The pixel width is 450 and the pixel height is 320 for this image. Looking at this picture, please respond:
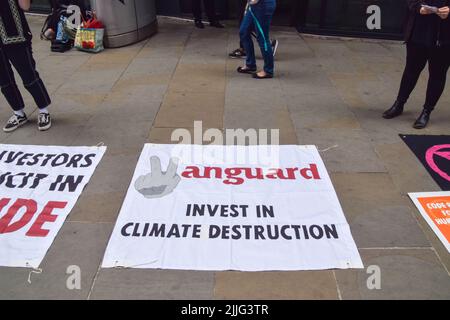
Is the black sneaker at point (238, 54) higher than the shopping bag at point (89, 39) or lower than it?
lower

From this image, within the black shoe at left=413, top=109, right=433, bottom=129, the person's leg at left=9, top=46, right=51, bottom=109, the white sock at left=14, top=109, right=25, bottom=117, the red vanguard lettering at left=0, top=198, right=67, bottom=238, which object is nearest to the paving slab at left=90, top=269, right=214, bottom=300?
the red vanguard lettering at left=0, top=198, right=67, bottom=238

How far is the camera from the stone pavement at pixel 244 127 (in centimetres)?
244

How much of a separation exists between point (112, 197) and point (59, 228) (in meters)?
0.48

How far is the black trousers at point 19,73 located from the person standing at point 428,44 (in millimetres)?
3734

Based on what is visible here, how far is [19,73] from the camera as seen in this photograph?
4.00 m

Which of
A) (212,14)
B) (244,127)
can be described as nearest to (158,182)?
(244,127)

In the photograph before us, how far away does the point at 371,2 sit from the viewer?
7.62m

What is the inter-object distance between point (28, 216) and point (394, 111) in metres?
3.80

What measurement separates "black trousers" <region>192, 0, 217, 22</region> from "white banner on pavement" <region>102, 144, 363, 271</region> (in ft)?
16.9

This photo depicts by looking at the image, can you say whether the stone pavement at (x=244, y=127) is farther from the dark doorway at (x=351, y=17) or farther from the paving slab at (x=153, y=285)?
the dark doorway at (x=351, y=17)

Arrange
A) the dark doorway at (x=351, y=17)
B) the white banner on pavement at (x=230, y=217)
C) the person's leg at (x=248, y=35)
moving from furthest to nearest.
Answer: the dark doorway at (x=351, y=17) → the person's leg at (x=248, y=35) → the white banner on pavement at (x=230, y=217)

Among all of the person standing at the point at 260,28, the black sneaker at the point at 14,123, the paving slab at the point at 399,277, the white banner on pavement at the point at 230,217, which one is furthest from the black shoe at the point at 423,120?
the black sneaker at the point at 14,123

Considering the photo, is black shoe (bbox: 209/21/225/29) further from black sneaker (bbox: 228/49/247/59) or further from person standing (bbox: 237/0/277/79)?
person standing (bbox: 237/0/277/79)

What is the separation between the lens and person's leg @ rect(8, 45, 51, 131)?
3.87m
